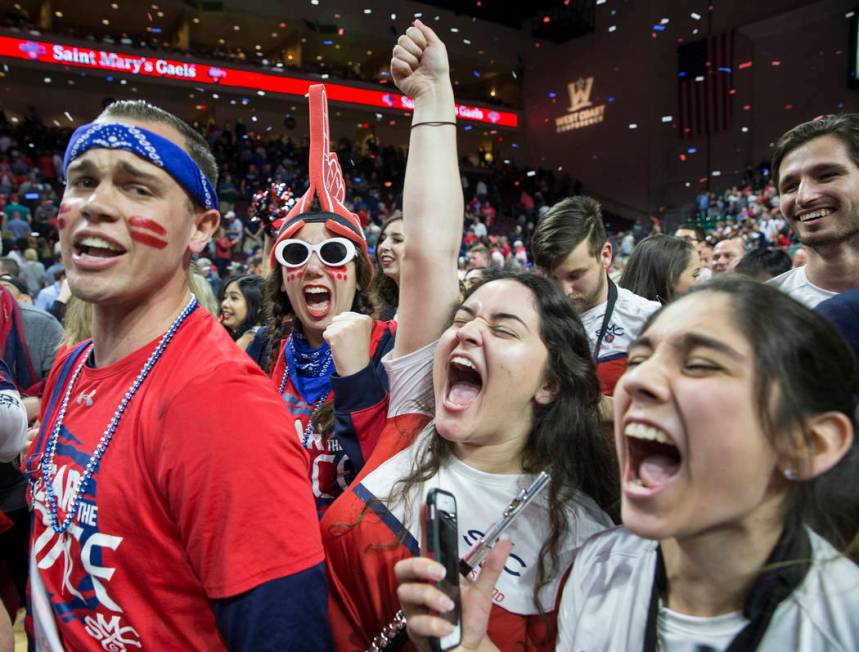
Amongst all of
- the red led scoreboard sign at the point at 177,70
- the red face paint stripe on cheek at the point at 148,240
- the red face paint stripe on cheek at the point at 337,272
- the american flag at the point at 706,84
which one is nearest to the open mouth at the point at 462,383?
the red face paint stripe on cheek at the point at 148,240

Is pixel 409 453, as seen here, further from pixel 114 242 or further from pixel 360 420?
pixel 114 242

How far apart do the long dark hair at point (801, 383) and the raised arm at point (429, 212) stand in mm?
708

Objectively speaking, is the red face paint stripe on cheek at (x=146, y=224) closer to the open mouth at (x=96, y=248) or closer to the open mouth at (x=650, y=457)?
the open mouth at (x=96, y=248)

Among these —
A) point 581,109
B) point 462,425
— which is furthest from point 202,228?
point 581,109

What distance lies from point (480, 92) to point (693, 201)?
8770 millimetres

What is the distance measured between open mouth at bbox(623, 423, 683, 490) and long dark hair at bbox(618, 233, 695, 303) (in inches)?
99.0

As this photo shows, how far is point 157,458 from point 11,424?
86 centimetres

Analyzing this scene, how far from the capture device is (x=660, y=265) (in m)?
3.51

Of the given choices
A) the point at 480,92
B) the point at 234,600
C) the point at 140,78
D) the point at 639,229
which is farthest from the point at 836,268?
the point at 480,92

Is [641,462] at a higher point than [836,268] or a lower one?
lower

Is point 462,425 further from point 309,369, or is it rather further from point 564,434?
point 309,369

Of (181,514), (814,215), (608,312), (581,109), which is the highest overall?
(581,109)

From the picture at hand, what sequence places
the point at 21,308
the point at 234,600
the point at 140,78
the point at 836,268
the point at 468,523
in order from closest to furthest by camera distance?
the point at 234,600 → the point at 468,523 → the point at 836,268 → the point at 21,308 → the point at 140,78

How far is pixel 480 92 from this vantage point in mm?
23500
